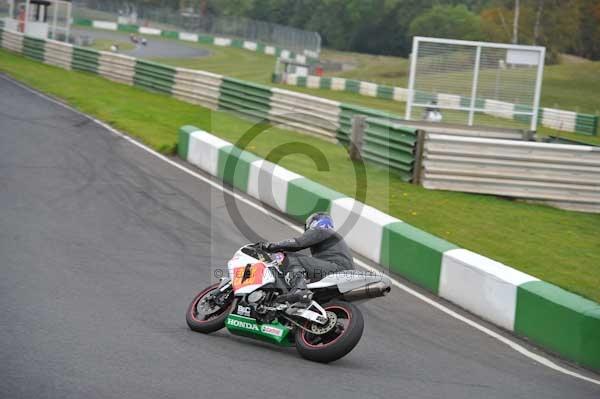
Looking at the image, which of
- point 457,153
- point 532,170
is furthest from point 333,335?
point 532,170

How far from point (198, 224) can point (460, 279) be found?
4218mm

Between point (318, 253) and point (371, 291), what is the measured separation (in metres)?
0.75

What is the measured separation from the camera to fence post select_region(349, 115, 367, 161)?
19.5 metres

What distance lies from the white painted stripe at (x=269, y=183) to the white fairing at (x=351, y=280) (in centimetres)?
674

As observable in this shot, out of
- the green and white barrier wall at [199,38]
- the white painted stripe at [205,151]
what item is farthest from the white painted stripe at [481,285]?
the green and white barrier wall at [199,38]

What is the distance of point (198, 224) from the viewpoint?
12.8 metres

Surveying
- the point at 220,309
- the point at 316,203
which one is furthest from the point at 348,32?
the point at 220,309

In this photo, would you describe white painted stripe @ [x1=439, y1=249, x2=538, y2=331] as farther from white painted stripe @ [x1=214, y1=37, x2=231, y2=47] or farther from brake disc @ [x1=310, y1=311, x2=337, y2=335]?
white painted stripe @ [x1=214, y1=37, x2=231, y2=47]

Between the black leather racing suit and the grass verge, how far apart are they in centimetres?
386

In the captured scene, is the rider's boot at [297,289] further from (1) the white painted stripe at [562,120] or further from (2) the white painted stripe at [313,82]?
(2) the white painted stripe at [313,82]

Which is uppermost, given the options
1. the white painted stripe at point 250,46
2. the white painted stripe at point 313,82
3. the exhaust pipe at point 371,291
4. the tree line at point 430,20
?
the tree line at point 430,20

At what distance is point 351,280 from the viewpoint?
7.47 meters

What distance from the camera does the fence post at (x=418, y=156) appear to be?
55.5 ft

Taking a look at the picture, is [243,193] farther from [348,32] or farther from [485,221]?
[348,32]
